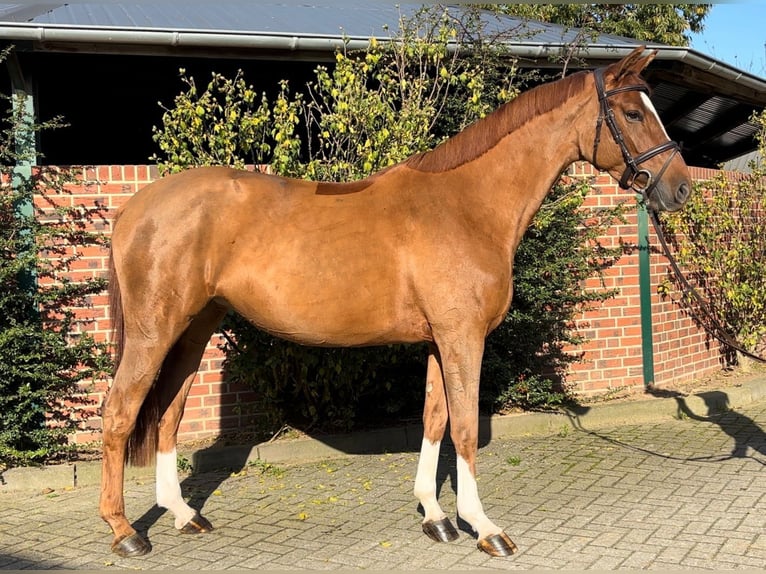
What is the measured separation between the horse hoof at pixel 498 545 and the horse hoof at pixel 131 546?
1.75 m

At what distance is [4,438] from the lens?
4.77 metres

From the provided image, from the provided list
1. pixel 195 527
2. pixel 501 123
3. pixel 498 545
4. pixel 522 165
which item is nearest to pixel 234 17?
pixel 501 123

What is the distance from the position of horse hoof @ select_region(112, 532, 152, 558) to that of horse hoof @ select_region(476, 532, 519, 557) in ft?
5.73

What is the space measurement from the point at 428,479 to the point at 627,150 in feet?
6.80

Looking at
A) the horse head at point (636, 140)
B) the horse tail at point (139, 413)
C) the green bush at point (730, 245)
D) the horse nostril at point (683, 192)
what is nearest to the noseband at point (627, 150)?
the horse head at point (636, 140)

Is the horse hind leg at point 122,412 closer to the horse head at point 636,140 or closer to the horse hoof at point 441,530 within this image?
the horse hoof at point 441,530

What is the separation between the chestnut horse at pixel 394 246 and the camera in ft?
11.6

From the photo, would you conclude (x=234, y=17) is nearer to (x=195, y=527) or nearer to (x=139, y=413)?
(x=139, y=413)

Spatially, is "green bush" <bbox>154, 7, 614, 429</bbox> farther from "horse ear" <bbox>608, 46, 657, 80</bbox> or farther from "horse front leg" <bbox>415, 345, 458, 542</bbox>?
"horse ear" <bbox>608, 46, 657, 80</bbox>

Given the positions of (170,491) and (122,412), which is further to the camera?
(170,491)

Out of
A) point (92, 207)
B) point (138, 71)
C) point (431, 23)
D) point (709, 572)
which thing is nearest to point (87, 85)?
point (138, 71)

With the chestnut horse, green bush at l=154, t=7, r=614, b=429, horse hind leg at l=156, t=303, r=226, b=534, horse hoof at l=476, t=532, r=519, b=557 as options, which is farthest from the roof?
horse hoof at l=476, t=532, r=519, b=557

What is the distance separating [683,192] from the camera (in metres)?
3.44

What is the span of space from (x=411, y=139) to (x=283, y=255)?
6.47 ft
